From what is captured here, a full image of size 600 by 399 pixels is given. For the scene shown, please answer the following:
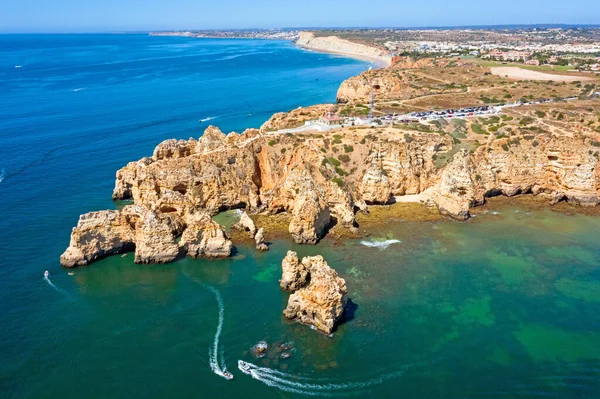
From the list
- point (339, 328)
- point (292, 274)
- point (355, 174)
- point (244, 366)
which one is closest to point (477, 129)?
point (355, 174)

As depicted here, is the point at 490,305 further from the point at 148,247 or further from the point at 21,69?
the point at 21,69

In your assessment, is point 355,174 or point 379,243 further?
point 355,174

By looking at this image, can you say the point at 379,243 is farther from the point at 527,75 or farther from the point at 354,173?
the point at 527,75

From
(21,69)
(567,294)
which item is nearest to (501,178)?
(567,294)

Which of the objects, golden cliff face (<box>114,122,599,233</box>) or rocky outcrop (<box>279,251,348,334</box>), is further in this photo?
golden cliff face (<box>114,122,599,233</box>)

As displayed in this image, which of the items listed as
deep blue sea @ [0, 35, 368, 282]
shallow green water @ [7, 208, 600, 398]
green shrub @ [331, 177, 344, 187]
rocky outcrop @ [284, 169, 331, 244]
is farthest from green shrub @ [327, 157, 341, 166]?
deep blue sea @ [0, 35, 368, 282]

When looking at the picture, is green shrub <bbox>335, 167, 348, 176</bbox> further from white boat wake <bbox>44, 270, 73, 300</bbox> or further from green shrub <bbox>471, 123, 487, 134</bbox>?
white boat wake <bbox>44, 270, 73, 300</bbox>
